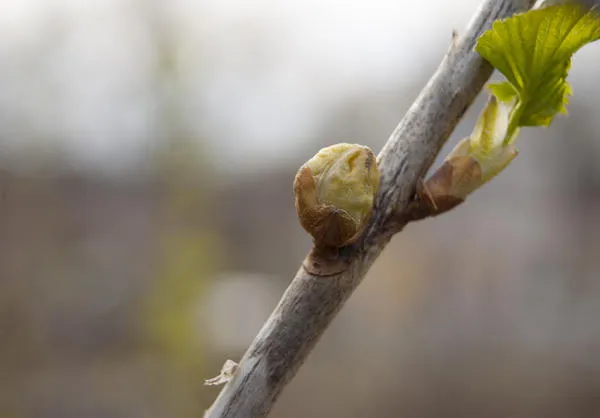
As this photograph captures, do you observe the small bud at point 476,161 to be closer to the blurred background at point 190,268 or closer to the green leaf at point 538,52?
the green leaf at point 538,52

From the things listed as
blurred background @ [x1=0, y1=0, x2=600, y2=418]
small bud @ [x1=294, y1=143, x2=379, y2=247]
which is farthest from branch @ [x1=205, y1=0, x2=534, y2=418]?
blurred background @ [x1=0, y1=0, x2=600, y2=418]

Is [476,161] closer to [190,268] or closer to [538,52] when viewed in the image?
[538,52]

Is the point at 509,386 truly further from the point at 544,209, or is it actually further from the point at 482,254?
the point at 544,209

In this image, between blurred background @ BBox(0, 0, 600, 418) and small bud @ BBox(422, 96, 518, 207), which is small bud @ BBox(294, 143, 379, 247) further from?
blurred background @ BBox(0, 0, 600, 418)

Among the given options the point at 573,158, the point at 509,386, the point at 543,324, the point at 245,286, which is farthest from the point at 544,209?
the point at 245,286

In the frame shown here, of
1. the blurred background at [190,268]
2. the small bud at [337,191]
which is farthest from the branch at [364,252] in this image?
the blurred background at [190,268]

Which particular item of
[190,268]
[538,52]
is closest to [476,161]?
[538,52]
